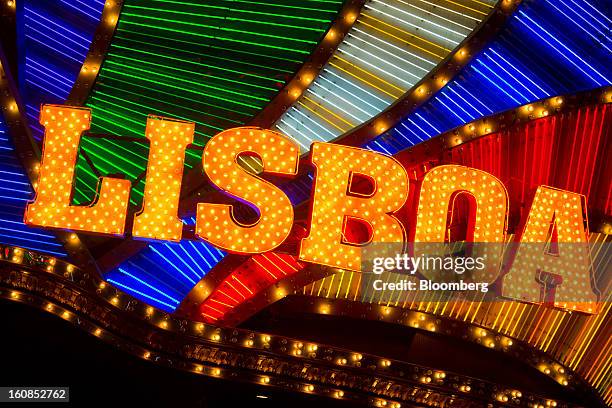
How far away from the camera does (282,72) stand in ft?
35.8

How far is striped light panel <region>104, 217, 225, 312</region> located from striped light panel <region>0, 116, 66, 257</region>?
3.12 ft

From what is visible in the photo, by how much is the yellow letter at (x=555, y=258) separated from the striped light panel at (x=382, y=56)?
218cm

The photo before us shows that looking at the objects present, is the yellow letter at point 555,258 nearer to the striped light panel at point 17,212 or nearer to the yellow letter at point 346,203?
the yellow letter at point 346,203

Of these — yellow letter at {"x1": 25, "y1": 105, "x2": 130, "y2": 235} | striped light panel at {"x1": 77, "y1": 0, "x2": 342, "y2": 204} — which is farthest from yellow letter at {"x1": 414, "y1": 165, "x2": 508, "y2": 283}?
yellow letter at {"x1": 25, "y1": 105, "x2": 130, "y2": 235}

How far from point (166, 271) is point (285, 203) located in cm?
248

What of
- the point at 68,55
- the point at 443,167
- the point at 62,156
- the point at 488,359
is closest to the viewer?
the point at 62,156

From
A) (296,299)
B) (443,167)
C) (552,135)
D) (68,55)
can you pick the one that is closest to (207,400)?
(296,299)

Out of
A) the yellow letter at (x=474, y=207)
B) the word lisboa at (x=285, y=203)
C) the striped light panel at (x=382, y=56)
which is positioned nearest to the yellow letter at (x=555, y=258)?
the word lisboa at (x=285, y=203)

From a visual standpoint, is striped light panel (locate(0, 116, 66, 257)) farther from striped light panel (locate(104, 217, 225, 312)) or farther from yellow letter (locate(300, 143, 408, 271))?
yellow letter (locate(300, 143, 408, 271))

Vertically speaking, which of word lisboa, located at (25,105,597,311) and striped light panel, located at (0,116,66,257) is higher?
word lisboa, located at (25,105,597,311)

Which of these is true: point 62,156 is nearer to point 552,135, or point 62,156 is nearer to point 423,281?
point 423,281

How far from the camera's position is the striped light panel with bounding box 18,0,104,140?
34.1 ft

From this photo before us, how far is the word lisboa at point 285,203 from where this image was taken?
9.30 metres

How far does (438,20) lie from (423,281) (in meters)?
3.15
